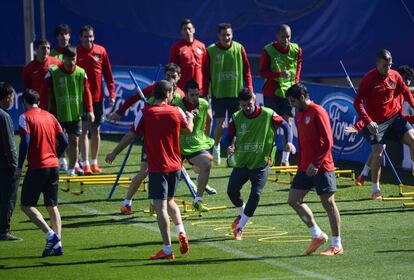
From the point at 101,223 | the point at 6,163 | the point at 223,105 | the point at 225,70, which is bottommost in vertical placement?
the point at 101,223

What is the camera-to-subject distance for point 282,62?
65.9 ft

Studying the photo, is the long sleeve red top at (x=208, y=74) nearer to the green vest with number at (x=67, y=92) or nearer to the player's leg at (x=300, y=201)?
the green vest with number at (x=67, y=92)

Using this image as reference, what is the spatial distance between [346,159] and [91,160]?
4.74 m

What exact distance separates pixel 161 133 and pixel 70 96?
6256 millimetres

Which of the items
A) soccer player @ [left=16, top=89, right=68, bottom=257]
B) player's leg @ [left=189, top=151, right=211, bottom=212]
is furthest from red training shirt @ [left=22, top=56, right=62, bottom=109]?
soccer player @ [left=16, top=89, right=68, bottom=257]

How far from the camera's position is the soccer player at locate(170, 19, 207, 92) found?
20.0 metres

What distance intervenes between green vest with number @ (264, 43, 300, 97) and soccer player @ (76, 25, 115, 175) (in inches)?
111

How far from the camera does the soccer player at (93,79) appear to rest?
20.3 meters

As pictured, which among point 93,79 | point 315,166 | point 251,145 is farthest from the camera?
point 93,79

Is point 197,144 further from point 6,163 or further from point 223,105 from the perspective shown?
point 223,105

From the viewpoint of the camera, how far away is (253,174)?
14875 mm

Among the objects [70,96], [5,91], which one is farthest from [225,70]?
[5,91]

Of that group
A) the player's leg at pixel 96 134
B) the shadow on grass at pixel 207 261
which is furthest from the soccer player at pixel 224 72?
the shadow on grass at pixel 207 261

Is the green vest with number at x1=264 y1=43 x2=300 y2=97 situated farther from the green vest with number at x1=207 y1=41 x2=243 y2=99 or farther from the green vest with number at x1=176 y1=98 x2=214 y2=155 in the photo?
the green vest with number at x1=176 y1=98 x2=214 y2=155
